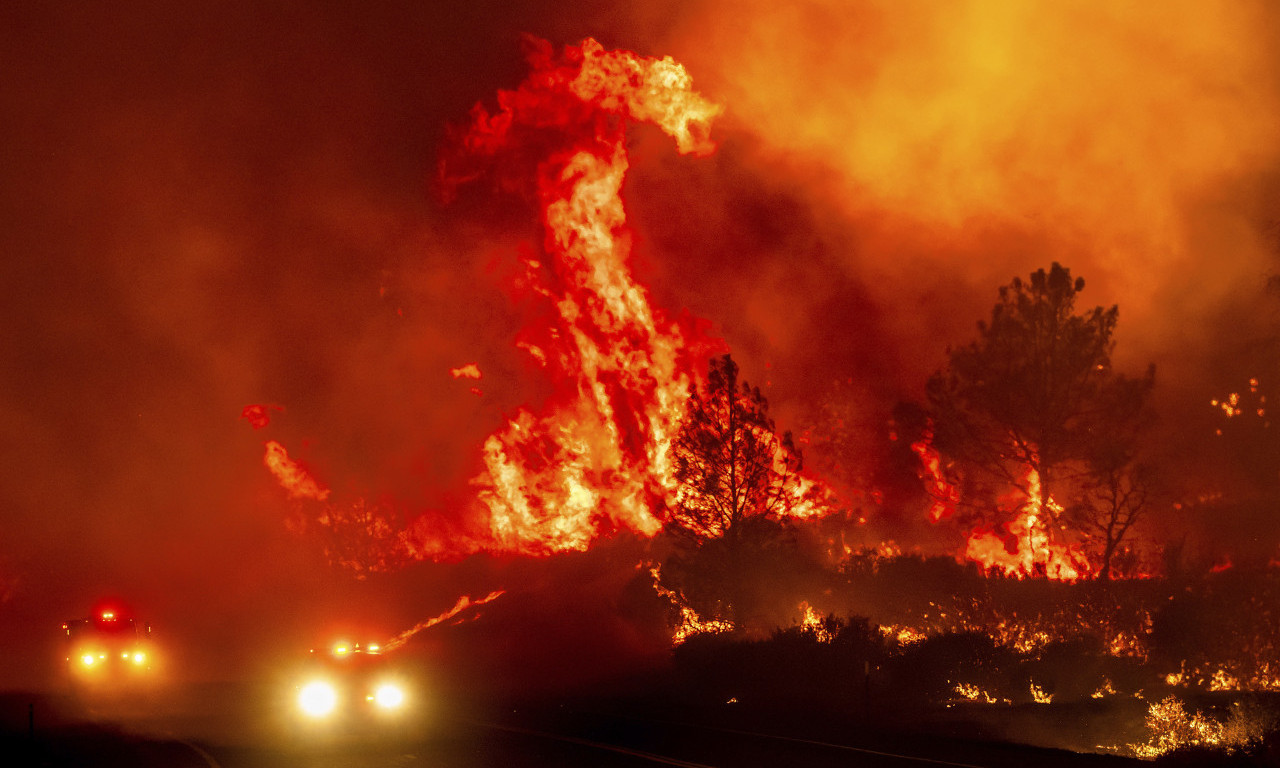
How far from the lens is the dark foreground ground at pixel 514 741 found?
620 inches

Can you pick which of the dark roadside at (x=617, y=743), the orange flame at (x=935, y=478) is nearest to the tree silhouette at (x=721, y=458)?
the dark roadside at (x=617, y=743)

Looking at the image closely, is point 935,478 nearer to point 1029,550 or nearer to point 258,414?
point 1029,550

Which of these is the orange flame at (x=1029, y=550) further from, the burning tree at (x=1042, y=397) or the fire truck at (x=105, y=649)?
the fire truck at (x=105, y=649)

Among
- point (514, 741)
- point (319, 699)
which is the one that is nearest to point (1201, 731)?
point (514, 741)

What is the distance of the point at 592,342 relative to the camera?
46.1 meters

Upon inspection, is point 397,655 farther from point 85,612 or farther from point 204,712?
point 85,612

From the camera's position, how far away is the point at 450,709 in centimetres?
2569

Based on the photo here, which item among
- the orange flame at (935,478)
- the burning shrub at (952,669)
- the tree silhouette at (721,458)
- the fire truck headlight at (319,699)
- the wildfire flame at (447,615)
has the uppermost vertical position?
the orange flame at (935,478)

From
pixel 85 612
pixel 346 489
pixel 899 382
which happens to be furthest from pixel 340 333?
pixel 899 382

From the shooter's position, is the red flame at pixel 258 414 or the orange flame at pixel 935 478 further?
the red flame at pixel 258 414

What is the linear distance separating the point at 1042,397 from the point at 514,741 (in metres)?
26.4

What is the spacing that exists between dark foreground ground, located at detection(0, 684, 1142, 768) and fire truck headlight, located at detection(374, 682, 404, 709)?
51cm

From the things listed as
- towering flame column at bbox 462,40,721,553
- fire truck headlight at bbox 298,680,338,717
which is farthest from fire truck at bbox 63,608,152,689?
fire truck headlight at bbox 298,680,338,717

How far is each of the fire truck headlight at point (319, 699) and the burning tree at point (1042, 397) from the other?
26.1 metres
